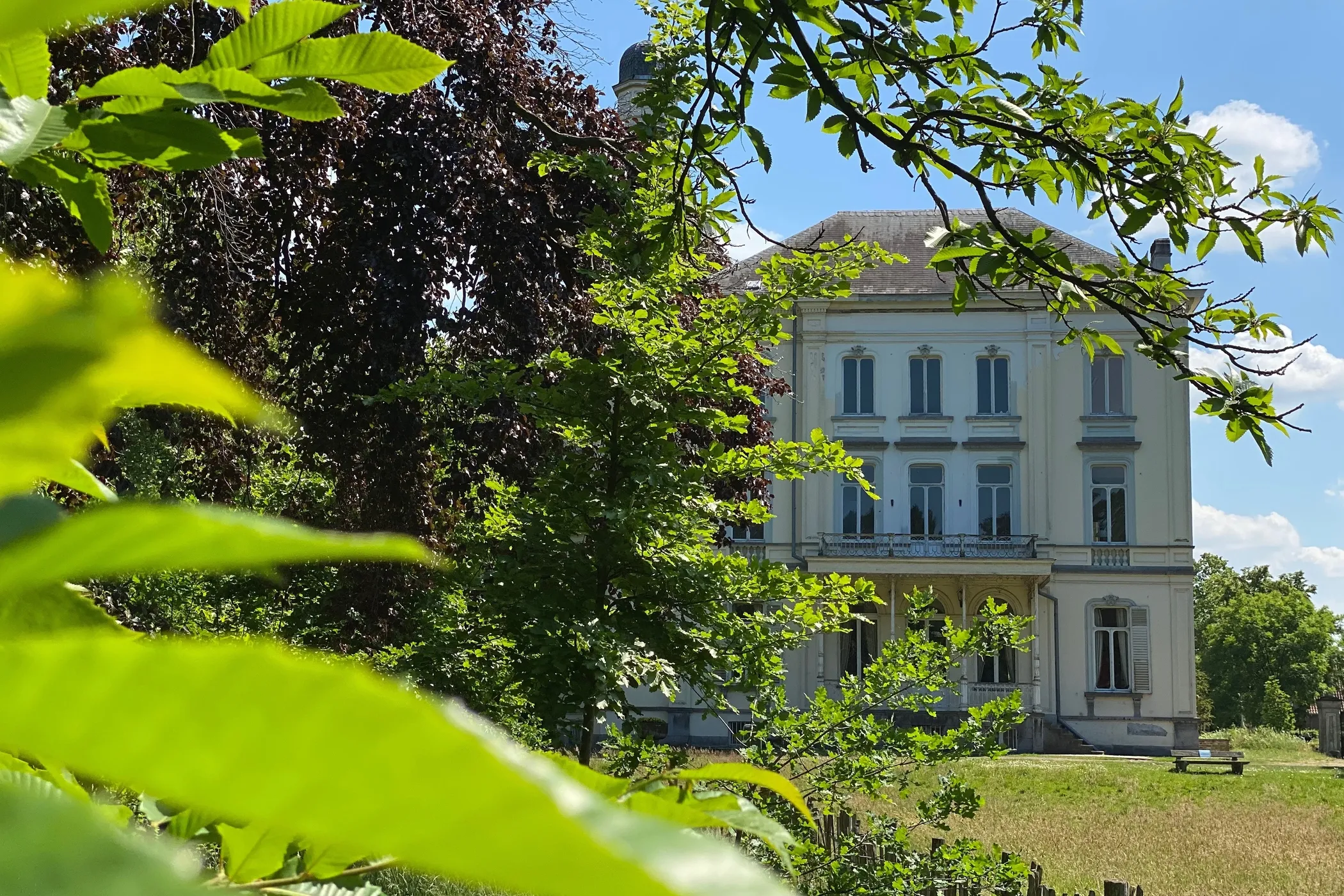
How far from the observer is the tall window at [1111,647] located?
18.7 metres

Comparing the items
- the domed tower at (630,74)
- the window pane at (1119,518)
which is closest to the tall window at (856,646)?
the window pane at (1119,518)

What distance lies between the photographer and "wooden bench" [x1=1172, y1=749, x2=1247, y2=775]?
16.0 meters

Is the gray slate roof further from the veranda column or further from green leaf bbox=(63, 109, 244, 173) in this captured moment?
green leaf bbox=(63, 109, 244, 173)

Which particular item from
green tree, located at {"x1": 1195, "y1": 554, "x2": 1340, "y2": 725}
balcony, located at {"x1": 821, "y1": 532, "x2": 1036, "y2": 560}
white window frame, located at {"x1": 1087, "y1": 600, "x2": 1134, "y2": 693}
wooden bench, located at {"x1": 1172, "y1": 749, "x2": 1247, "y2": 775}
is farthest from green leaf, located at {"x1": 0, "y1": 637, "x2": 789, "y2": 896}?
green tree, located at {"x1": 1195, "y1": 554, "x2": 1340, "y2": 725}

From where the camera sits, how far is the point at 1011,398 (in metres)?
18.8

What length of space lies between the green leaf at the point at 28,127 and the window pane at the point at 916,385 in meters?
19.0

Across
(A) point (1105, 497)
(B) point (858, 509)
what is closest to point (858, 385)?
(B) point (858, 509)

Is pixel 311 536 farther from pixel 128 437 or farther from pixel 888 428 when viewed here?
pixel 888 428

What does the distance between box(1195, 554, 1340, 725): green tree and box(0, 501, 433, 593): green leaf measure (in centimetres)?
3877

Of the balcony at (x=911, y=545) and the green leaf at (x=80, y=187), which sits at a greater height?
the balcony at (x=911, y=545)

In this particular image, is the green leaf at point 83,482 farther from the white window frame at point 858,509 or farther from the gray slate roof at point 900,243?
the white window frame at point 858,509

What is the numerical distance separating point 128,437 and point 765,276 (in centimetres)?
331

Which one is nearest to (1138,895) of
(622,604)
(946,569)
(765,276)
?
(622,604)

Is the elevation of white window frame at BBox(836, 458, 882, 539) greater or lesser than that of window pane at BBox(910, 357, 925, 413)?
lesser
